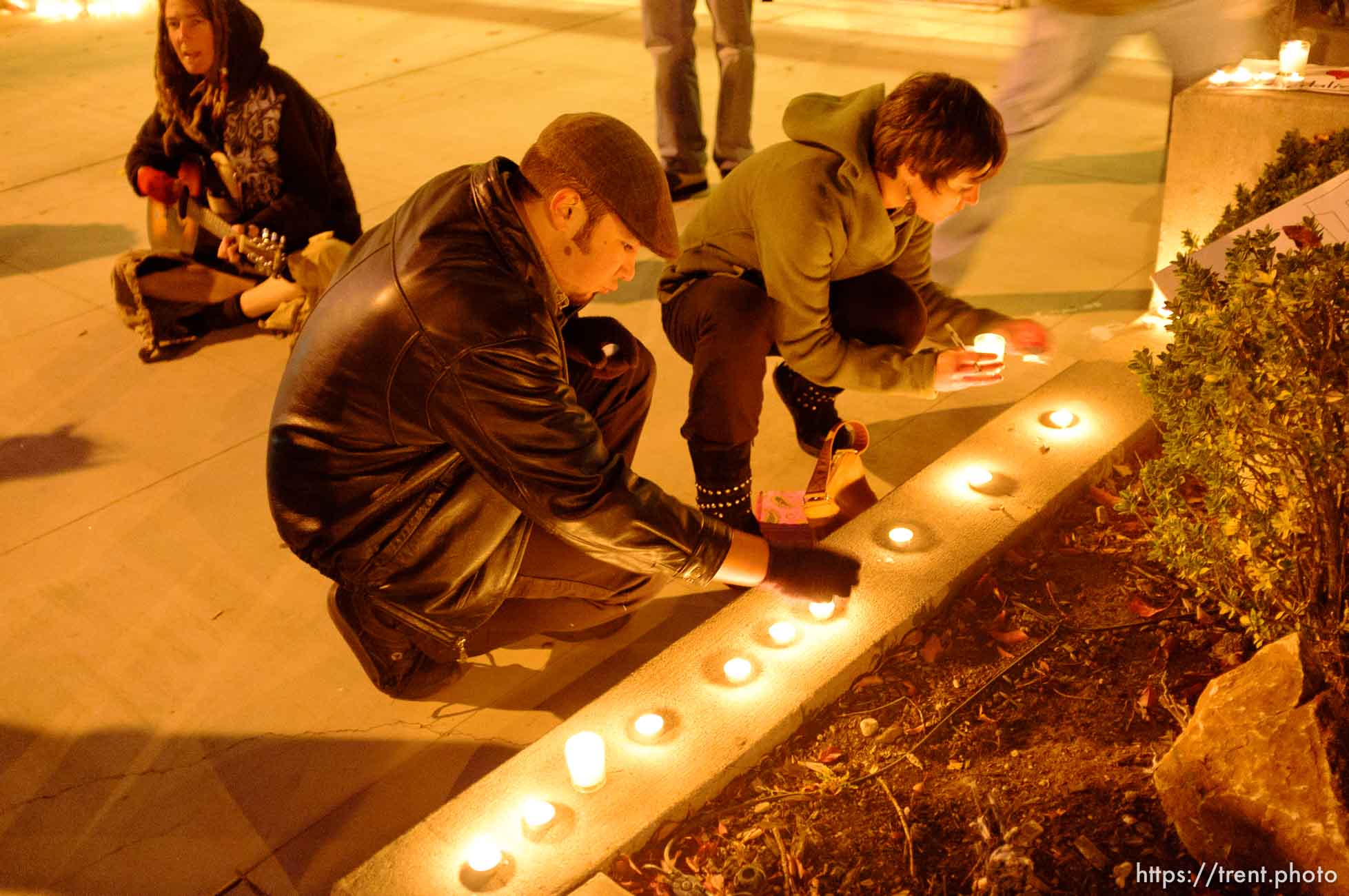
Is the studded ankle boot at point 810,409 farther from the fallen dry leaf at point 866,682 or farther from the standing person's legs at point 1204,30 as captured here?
the standing person's legs at point 1204,30

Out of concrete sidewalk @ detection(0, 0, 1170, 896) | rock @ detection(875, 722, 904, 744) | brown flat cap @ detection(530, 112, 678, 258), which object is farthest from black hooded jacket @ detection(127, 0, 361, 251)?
rock @ detection(875, 722, 904, 744)

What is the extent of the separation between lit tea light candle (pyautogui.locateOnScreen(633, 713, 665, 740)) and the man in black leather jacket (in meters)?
0.27

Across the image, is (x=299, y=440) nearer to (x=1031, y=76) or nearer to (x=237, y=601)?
(x=237, y=601)

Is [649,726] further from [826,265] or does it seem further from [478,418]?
[826,265]

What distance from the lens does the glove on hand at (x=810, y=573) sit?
2.47 meters

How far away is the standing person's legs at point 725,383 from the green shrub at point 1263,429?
92 centimetres

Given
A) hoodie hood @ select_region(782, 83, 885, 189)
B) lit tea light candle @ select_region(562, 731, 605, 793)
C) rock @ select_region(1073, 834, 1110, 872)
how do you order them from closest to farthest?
rock @ select_region(1073, 834, 1110, 872)
lit tea light candle @ select_region(562, 731, 605, 793)
hoodie hood @ select_region(782, 83, 885, 189)

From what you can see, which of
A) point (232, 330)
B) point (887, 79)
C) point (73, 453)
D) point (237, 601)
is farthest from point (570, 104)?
point (237, 601)

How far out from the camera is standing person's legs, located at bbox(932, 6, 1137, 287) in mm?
4496

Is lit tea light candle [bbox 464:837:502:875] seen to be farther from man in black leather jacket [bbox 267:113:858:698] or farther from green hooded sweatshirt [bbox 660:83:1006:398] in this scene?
green hooded sweatshirt [bbox 660:83:1006:398]

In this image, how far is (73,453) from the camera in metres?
3.87

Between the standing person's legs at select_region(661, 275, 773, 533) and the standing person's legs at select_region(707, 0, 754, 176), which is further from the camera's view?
the standing person's legs at select_region(707, 0, 754, 176)

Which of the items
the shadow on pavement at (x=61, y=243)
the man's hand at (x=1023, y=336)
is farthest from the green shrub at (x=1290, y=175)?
the shadow on pavement at (x=61, y=243)

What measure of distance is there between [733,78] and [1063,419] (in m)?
2.76
